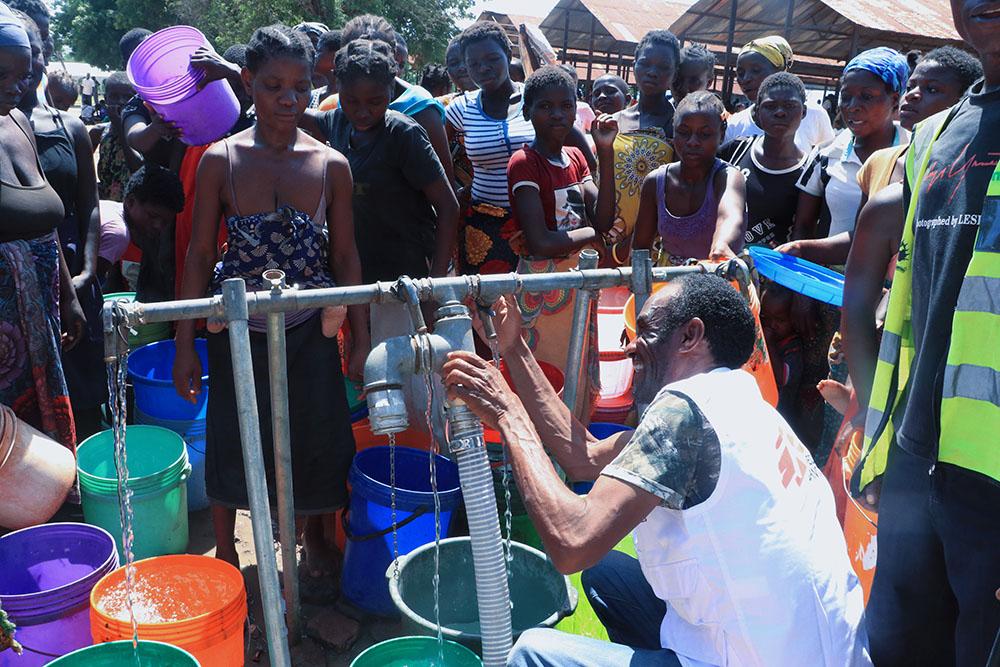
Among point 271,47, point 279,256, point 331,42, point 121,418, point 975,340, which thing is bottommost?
point 121,418

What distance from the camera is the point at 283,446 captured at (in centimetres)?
233

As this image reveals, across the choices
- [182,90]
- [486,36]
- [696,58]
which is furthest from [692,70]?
[182,90]

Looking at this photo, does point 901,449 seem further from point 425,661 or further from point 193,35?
point 193,35

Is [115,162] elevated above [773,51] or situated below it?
below

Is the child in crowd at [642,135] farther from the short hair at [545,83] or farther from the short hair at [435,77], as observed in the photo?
the short hair at [435,77]

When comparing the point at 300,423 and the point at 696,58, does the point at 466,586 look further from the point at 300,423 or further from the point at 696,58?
the point at 696,58

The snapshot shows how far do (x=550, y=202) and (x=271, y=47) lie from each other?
150 centimetres

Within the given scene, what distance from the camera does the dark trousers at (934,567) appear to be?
163cm

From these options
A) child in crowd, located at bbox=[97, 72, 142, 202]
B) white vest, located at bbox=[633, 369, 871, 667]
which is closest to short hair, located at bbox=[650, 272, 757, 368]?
white vest, located at bbox=[633, 369, 871, 667]

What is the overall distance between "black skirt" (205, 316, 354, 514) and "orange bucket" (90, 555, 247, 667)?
394mm

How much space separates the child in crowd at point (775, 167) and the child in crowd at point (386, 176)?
1.49m

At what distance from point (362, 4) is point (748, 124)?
16.9m

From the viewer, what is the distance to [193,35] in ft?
14.0

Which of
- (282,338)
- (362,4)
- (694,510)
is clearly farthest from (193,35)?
(362,4)
